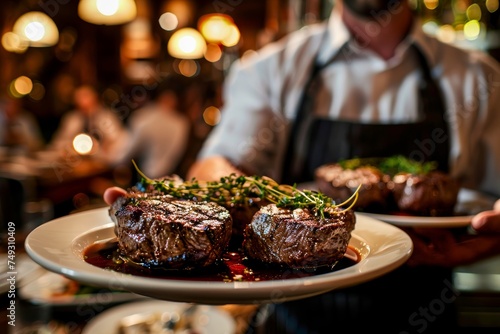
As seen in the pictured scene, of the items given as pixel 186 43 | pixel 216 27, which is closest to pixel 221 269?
pixel 216 27

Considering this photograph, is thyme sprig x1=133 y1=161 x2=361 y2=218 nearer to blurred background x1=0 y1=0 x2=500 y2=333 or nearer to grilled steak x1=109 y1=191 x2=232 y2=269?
grilled steak x1=109 y1=191 x2=232 y2=269

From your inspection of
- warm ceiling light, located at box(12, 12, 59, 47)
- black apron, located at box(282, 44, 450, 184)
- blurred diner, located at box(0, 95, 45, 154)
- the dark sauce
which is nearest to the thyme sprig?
the dark sauce

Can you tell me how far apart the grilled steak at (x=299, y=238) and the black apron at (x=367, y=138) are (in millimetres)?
1651

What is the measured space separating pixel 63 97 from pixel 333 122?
1250 centimetres

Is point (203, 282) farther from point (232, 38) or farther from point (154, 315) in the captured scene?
point (232, 38)

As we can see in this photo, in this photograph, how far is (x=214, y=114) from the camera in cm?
1192

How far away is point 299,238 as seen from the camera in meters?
1.33

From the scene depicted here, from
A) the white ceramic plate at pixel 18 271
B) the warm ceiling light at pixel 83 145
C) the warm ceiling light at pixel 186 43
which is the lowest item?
the warm ceiling light at pixel 83 145

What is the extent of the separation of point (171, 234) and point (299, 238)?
0.32m

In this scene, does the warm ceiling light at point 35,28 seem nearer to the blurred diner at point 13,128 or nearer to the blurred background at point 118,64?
the blurred background at point 118,64

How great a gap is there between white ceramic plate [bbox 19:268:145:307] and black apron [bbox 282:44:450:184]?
1.41m

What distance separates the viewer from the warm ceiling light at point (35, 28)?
1023 cm

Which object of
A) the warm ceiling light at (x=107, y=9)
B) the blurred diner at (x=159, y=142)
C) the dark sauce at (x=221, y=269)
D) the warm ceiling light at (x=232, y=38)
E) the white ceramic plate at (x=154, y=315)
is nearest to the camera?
the dark sauce at (x=221, y=269)

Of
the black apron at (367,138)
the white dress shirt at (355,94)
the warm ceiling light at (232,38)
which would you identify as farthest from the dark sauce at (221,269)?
the warm ceiling light at (232,38)
